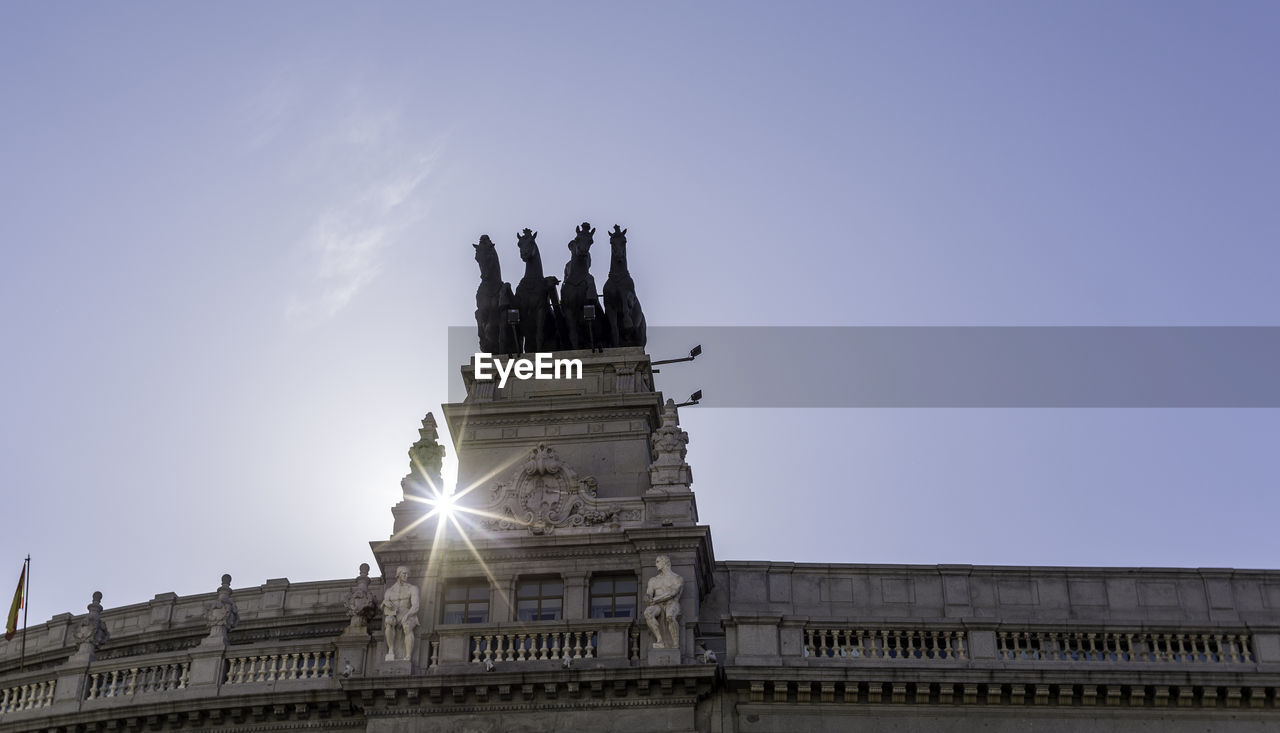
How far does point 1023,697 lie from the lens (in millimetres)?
39656

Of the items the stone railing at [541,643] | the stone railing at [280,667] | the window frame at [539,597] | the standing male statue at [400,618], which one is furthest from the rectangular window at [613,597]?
the stone railing at [280,667]

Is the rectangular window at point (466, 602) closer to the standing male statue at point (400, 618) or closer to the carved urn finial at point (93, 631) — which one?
the standing male statue at point (400, 618)

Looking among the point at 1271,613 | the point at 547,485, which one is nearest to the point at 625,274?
the point at 547,485

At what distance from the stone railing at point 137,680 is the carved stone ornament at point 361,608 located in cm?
427

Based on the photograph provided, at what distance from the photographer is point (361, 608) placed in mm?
42938

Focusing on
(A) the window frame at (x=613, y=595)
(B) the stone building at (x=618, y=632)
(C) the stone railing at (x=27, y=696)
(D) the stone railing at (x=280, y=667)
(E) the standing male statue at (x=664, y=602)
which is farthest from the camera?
(C) the stone railing at (x=27, y=696)

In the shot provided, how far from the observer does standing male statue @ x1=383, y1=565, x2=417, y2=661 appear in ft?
137

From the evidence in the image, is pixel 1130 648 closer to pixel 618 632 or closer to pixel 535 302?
pixel 618 632

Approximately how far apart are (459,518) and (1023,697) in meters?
15.1

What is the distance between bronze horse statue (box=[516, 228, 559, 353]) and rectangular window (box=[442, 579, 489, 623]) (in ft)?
31.8

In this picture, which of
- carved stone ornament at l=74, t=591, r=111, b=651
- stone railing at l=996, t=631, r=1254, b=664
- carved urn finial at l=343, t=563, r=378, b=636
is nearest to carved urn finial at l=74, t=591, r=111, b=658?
carved stone ornament at l=74, t=591, r=111, b=651

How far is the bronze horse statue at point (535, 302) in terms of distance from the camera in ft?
168

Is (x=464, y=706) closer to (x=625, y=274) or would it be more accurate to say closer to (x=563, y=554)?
(x=563, y=554)

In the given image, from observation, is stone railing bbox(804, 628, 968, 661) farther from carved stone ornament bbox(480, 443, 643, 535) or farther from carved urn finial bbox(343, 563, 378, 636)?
carved urn finial bbox(343, 563, 378, 636)
